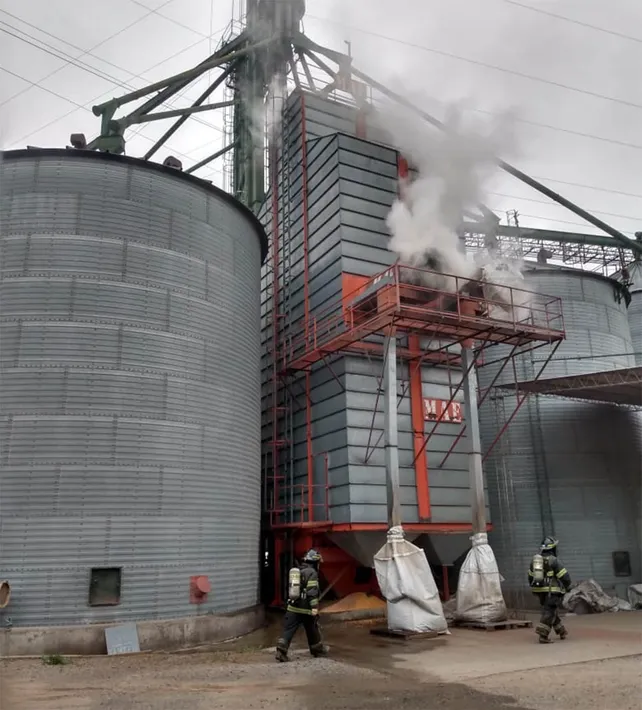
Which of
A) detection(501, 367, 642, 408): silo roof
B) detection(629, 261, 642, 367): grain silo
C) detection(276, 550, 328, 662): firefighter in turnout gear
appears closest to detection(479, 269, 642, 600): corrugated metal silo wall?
detection(501, 367, 642, 408): silo roof

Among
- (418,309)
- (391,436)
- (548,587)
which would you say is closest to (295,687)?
(548,587)

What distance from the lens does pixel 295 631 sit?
10789 mm

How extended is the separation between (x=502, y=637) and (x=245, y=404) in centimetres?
737

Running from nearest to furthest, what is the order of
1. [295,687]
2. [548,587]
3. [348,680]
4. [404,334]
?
1. [295,687]
2. [348,680]
3. [548,587]
4. [404,334]

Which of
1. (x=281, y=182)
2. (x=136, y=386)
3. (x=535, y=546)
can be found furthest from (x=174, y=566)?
(x=281, y=182)

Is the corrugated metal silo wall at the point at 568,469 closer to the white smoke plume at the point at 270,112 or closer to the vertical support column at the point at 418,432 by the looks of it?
the vertical support column at the point at 418,432

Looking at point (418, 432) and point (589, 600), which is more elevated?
point (418, 432)

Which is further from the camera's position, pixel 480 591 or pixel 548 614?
pixel 480 591

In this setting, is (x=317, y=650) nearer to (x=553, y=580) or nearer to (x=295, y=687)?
(x=295, y=687)

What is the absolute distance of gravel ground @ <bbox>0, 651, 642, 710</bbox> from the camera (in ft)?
24.7

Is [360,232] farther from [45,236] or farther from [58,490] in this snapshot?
[58,490]

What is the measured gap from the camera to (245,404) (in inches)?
604

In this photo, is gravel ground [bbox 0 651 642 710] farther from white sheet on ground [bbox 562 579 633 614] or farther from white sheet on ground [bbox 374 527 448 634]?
white sheet on ground [bbox 562 579 633 614]

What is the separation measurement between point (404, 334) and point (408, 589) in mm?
6406
